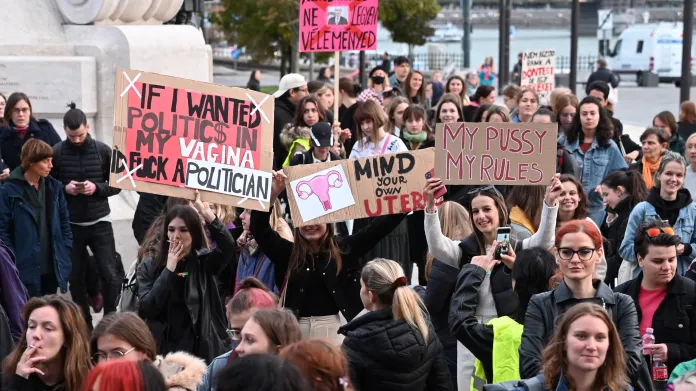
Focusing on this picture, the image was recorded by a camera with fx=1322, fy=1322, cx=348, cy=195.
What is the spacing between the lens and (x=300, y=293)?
7062 mm

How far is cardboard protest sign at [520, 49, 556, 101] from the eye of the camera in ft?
58.1

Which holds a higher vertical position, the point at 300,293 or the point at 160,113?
the point at 160,113

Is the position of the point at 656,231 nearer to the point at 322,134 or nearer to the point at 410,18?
the point at 322,134

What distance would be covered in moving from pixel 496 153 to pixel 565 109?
151 inches

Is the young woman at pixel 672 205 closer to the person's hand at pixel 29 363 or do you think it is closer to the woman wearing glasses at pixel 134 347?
the woman wearing glasses at pixel 134 347

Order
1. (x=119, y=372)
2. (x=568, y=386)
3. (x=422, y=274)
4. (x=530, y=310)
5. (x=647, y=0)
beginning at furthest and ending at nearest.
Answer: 1. (x=647, y=0)
2. (x=422, y=274)
3. (x=530, y=310)
4. (x=568, y=386)
5. (x=119, y=372)

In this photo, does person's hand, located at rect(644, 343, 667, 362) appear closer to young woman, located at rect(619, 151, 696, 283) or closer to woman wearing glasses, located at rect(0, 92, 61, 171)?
young woman, located at rect(619, 151, 696, 283)

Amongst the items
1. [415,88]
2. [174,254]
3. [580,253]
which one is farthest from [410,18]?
[580,253]

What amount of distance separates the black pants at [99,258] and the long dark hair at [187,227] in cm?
294

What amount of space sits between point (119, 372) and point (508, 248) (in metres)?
2.85

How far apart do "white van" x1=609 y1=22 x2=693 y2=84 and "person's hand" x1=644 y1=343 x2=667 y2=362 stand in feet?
134

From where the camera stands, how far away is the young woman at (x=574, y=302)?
5500 mm

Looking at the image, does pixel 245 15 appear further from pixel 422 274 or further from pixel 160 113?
pixel 160 113

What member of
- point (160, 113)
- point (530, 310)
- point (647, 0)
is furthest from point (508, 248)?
point (647, 0)
